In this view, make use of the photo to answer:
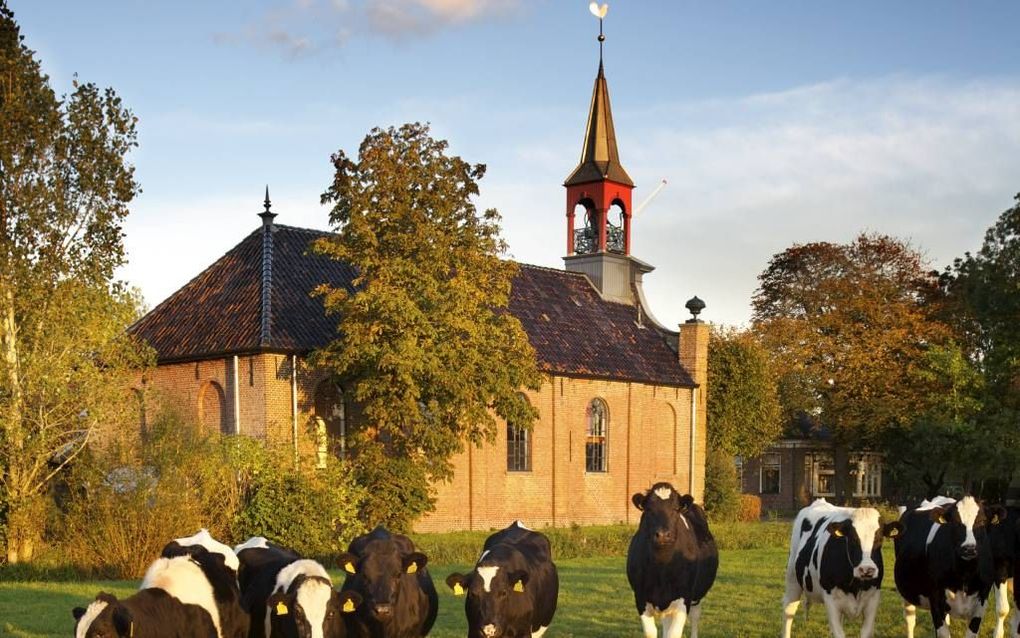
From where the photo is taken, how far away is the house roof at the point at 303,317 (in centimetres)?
3450

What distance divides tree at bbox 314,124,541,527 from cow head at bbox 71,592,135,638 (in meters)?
19.6

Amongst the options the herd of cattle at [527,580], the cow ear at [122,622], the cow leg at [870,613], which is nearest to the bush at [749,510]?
the herd of cattle at [527,580]

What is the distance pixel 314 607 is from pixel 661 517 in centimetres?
429

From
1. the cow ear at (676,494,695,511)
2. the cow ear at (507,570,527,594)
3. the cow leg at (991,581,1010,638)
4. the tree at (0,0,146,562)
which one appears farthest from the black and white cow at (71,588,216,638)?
the tree at (0,0,146,562)

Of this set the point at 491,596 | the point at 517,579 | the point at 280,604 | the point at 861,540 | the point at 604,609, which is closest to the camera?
the point at 280,604

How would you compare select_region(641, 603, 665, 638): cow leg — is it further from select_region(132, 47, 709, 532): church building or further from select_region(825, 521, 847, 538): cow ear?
select_region(132, 47, 709, 532): church building

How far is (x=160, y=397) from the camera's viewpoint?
33.0m

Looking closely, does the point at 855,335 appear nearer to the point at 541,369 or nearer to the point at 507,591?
the point at 541,369

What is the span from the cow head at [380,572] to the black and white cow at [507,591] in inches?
19.9

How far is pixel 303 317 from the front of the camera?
114ft

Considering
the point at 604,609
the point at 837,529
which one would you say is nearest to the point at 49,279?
the point at 604,609

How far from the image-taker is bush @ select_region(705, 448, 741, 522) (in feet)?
154

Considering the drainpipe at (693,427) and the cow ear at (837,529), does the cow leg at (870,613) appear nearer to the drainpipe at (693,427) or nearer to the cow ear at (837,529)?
the cow ear at (837,529)

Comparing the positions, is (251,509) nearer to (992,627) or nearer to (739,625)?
(739,625)
